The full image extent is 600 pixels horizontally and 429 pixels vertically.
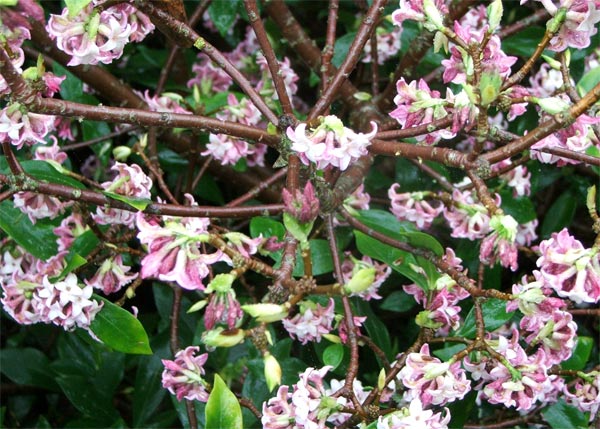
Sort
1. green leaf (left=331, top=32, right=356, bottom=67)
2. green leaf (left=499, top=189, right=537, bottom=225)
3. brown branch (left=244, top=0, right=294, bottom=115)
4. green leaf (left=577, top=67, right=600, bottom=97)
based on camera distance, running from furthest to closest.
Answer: green leaf (left=331, top=32, right=356, bottom=67) < green leaf (left=499, top=189, right=537, bottom=225) < green leaf (left=577, top=67, right=600, bottom=97) < brown branch (left=244, top=0, right=294, bottom=115)

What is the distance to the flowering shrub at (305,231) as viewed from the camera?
2.82 ft

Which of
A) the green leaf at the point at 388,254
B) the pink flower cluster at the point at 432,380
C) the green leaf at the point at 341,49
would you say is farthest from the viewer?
the green leaf at the point at 341,49

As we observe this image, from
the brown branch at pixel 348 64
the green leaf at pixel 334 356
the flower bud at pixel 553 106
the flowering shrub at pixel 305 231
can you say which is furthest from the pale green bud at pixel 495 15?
the green leaf at pixel 334 356

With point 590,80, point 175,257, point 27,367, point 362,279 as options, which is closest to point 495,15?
point 362,279

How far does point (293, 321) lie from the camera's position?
3.60 feet

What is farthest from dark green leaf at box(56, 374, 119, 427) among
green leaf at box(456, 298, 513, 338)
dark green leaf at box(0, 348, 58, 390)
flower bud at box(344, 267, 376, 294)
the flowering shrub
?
flower bud at box(344, 267, 376, 294)

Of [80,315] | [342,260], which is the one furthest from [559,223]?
[80,315]

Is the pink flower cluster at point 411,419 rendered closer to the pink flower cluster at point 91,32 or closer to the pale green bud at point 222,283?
the pale green bud at point 222,283

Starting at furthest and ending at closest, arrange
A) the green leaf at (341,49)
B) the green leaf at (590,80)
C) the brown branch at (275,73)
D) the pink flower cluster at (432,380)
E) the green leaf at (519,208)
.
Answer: the green leaf at (341,49) < the green leaf at (519,208) < the green leaf at (590,80) < the brown branch at (275,73) < the pink flower cluster at (432,380)

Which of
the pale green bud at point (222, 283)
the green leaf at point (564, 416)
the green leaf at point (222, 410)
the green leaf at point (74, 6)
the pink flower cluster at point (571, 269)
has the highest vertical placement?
the green leaf at point (74, 6)

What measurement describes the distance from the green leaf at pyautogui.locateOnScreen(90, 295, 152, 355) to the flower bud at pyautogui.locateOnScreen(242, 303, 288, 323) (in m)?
0.32

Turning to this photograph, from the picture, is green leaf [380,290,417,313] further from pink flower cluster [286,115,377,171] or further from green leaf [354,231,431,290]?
pink flower cluster [286,115,377,171]

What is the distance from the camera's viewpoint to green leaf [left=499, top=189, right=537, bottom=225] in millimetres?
1470

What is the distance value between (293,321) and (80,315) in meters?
0.31
